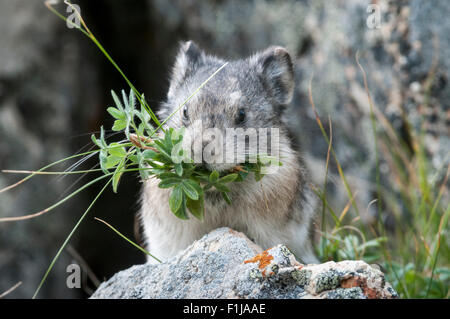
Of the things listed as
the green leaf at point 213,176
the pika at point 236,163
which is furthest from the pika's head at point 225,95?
the green leaf at point 213,176

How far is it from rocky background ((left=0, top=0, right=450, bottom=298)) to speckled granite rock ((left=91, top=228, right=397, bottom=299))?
362cm

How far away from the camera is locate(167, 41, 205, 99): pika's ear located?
20.2 ft

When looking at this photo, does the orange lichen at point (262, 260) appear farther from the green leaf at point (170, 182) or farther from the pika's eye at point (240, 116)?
the pika's eye at point (240, 116)

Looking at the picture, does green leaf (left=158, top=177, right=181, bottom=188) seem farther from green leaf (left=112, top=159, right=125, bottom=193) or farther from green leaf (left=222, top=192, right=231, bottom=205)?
green leaf (left=222, top=192, right=231, bottom=205)

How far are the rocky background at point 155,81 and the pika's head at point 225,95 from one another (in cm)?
160

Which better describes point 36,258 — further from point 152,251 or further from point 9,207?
point 152,251

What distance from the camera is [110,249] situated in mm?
11867

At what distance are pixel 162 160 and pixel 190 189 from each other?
34 cm

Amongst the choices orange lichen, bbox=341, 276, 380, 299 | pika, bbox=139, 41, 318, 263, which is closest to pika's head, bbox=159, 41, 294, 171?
pika, bbox=139, 41, 318, 263

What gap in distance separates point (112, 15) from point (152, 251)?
22.8 ft

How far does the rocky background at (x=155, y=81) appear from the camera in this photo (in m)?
7.53

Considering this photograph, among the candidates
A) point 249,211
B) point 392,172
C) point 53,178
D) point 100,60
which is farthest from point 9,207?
point 392,172

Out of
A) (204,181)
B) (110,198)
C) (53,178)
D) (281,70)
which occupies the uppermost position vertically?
(281,70)

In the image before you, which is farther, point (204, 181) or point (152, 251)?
point (152, 251)
